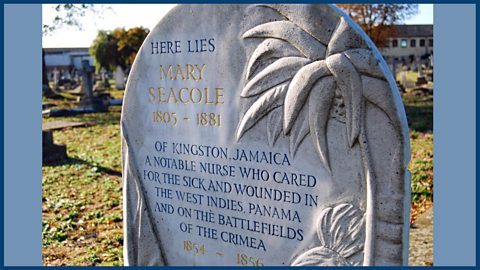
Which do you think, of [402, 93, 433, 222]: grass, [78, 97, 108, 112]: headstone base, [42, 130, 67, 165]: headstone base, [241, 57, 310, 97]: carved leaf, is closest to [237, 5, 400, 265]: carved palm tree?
[241, 57, 310, 97]: carved leaf

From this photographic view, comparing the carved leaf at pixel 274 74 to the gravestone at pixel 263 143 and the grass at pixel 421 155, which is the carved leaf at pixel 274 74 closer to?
the gravestone at pixel 263 143

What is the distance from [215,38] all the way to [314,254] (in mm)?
1632

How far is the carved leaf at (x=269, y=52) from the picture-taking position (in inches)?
145

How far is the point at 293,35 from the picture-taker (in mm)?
3625

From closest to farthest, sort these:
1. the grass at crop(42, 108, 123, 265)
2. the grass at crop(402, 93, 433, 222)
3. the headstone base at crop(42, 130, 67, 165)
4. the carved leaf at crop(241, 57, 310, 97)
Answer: the carved leaf at crop(241, 57, 310, 97) < the grass at crop(42, 108, 123, 265) < the grass at crop(402, 93, 433, 222) < the headstone base at crop(42, 130, 67, 165)

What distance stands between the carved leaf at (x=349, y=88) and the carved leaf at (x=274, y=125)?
50 centimetres

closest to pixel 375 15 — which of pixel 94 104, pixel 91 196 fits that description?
pixel 94 104

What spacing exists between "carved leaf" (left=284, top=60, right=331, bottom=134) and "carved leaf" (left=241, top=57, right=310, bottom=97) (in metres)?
0.05

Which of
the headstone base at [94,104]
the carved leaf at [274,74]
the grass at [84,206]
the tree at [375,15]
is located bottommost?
the grass at [84,206]

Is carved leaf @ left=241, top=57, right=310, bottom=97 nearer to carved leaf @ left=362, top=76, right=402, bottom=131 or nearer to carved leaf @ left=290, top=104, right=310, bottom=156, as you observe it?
carved leaf @ left=290, top=104, right=310, bottom=156

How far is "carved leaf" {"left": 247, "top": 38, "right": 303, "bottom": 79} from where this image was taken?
3684 millimetres

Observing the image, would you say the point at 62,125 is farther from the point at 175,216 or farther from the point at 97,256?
the point at 175,216

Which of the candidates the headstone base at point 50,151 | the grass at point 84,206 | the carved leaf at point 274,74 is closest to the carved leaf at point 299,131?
the carved leaf at point 274,74

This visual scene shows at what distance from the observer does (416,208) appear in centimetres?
696
